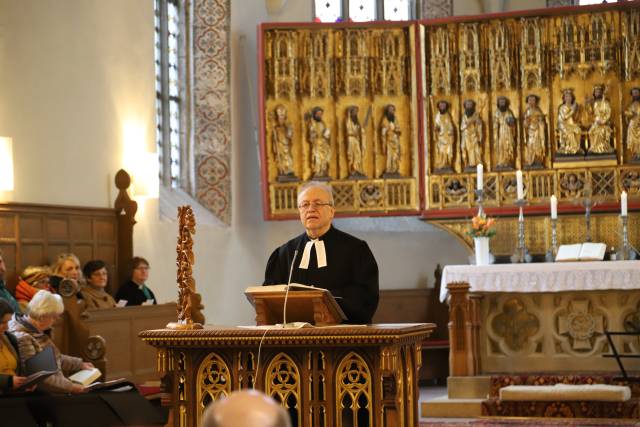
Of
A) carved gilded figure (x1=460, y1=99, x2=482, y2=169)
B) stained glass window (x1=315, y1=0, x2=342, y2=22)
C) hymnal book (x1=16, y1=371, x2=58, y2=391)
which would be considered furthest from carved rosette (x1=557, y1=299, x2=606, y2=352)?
stained glass window (x1=315, y1=0, x2=342, y2=22)

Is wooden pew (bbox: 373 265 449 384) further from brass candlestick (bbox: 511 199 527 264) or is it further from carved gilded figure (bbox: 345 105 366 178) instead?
→ brass candlestick (bbox: 511 199 527 264)

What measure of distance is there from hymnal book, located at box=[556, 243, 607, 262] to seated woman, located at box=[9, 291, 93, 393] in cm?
590

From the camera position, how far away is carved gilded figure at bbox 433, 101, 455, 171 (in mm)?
13438

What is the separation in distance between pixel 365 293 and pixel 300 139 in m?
8.76

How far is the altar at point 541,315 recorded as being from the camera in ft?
33.9

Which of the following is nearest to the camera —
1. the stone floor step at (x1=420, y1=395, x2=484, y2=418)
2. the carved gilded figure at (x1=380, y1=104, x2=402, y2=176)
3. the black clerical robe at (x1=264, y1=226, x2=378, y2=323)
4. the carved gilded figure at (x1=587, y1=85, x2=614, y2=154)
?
the black clerical robe at (x1=264, y1=226, x2=378, y2=323)

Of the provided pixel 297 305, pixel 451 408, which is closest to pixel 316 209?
pixel 297 305

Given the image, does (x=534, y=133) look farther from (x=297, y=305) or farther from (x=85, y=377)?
(x=297, y=305)

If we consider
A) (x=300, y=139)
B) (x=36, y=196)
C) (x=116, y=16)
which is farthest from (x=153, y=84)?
(x=36, y=196)

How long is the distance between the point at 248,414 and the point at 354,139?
12.3m

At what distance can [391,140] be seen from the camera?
538 inches

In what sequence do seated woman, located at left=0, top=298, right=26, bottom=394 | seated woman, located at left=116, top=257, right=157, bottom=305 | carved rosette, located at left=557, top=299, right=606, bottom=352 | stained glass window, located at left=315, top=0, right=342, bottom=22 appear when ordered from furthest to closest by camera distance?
stained glass window, located at left=315, top=0, right=342, bottom=22, seated woman, located at left=116, top=257, right=157, bottom=305, carved rosette, located at left=557, top=299, right=606, bottom=352, seated woman, located at left=0, top=298, right=26, bottom=394

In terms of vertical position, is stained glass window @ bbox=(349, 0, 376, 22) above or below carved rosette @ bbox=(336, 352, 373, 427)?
above

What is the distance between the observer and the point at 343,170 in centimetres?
1373
